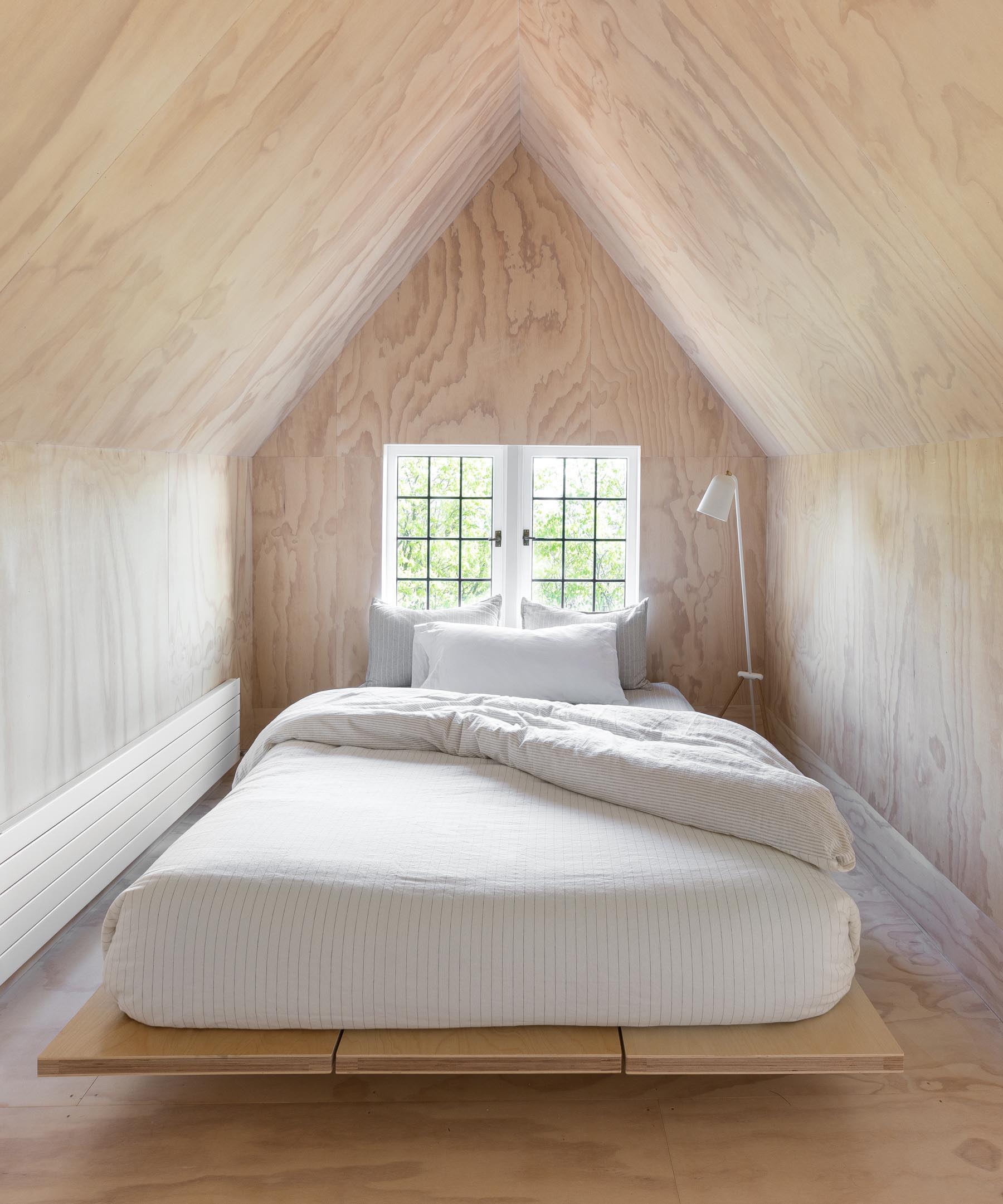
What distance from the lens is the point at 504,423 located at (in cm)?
433

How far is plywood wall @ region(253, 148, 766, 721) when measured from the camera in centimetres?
426

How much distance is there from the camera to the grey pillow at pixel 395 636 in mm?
4148

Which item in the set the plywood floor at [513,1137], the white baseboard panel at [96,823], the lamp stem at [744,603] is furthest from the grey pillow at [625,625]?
the plywood floor at [513,1137]

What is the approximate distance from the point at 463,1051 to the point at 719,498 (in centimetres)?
256

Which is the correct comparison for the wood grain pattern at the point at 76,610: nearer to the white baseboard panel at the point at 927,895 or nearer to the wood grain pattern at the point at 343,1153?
the wood grain pattern at the point at 343,1153

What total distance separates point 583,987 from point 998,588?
1.33 m

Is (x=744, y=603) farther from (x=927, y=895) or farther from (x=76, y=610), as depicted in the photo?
(x=76, y=610)

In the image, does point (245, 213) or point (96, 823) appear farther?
point (96, 823)

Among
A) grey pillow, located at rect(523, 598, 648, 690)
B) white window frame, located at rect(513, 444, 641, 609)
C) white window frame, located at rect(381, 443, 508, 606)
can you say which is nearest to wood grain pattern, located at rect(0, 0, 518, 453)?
white window frame, located at rect(381, 443, 508, 606)

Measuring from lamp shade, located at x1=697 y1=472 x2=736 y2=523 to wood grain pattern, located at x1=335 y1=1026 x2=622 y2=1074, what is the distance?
239 centimetres

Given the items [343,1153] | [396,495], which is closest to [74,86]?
[343,1153]

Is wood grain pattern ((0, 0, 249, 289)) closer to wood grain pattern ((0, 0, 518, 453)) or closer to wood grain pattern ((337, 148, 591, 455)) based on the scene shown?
wood grain pattern ((0, 0, 518, 453))

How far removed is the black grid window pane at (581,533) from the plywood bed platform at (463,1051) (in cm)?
272

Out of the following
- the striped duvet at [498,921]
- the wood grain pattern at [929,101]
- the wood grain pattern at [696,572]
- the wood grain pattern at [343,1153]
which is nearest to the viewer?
the wood grain pattern at [929,101]
